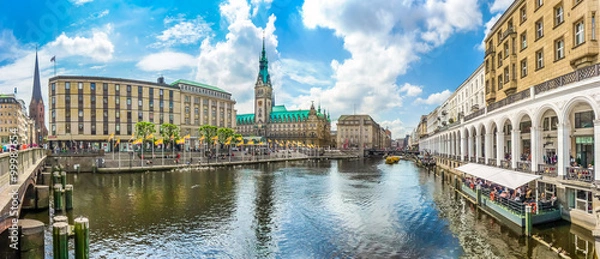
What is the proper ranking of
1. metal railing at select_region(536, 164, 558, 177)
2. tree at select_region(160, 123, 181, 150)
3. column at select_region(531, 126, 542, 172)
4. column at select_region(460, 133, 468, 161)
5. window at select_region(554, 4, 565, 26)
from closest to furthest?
metal railing at select_region(536, 164, 558, 177) → column at select_region(531, 126, 542, 172) → window at select_region(554, 4, 565, 26) → column at select_region(460, 133, 468, 161) → tree at select_region(160, 123, 181, 150)

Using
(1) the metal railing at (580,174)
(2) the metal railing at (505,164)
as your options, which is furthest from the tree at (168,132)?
(1) the metal railing at (580,174)

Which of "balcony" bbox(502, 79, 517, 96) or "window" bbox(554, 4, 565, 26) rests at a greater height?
"window" bbox(554, 4, 565, 26)

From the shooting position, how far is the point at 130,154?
80.4 meters

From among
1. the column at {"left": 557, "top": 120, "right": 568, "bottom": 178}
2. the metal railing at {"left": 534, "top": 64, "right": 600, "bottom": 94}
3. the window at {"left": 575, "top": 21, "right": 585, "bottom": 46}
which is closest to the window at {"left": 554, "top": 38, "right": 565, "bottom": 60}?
the window at {"left": 575, "top": 21, "right": 585, "bottom": 46}

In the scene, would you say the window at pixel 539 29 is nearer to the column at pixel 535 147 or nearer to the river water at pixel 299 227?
the column at pixel 535 147

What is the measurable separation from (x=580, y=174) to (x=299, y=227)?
19.9 meters

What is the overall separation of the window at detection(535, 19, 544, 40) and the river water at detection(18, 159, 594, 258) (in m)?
18.1

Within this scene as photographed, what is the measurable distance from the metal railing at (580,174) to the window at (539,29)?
15.6 m

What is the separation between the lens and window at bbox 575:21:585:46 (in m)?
25.8

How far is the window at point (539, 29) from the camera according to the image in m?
31.8

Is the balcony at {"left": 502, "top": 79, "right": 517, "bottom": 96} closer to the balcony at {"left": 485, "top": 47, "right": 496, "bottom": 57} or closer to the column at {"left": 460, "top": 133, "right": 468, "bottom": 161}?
the balcony at {"left": 485, "top": 47, "right": 496, "bottom": 57}

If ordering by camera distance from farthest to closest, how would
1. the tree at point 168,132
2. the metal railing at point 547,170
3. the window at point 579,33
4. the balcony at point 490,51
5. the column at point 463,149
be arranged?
the tree at point 168,132
the column at point 463,149
the balcony at point 490,51
the window at point 579,33
the metal railing at point 547,170

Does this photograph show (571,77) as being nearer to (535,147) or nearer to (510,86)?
(535,147)

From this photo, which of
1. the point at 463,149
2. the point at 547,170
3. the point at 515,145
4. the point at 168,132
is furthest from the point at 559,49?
the point at 168,132
